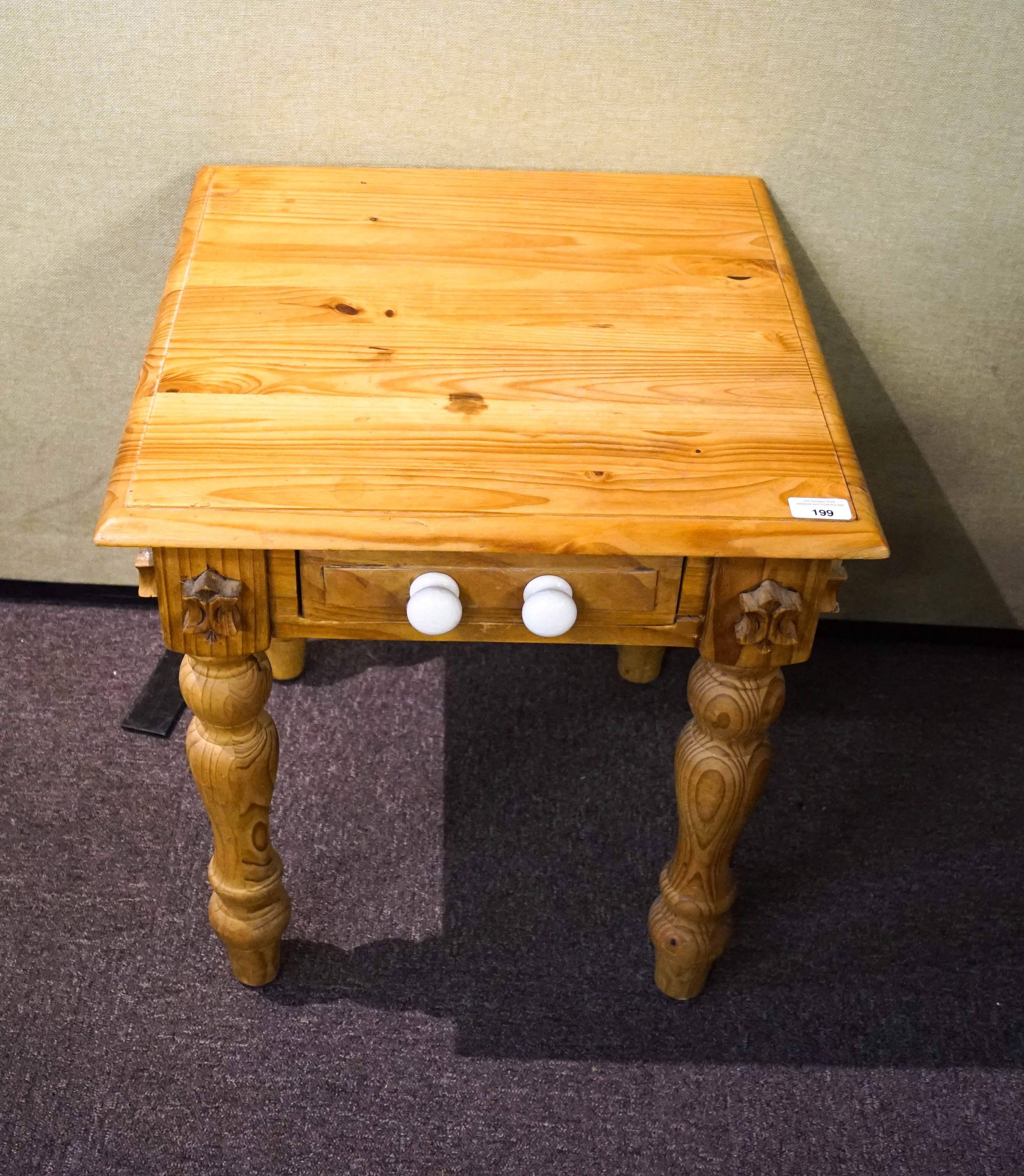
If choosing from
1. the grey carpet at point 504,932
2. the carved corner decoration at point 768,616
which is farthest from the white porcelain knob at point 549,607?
the grey carpet at point 504,932

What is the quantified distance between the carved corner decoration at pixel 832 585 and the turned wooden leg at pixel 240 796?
19.3 inches

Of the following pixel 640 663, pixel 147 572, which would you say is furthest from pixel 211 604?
pixel 640 663

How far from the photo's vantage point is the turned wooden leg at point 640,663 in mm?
1725

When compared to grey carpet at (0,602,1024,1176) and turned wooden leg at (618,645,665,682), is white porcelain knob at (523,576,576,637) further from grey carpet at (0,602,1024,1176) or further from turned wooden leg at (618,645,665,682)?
turned wooden leg at (618,645,665,682)

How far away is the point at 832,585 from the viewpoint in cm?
108

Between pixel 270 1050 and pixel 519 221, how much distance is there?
905 millimetres

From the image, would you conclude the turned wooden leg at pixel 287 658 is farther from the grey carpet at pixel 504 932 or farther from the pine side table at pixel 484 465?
the pine side table at pixel 484 465

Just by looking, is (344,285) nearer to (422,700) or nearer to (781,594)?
(781,594)

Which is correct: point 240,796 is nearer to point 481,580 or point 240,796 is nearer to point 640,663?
point 481,580

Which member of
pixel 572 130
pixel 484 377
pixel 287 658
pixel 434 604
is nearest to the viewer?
pixel 434 604

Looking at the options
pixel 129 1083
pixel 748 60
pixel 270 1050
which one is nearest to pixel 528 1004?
pixel 270 1050

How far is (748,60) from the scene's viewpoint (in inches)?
53.4

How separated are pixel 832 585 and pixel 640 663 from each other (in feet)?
2.20

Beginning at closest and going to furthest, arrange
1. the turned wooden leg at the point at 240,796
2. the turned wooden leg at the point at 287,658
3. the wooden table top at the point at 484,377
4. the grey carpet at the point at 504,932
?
the wooden table top at the point at 484,377 → the turned wooden leg at the point at 240,796 → the grey carpet at the point at 504,932 → the turned wooden leg at the point at 287,658
